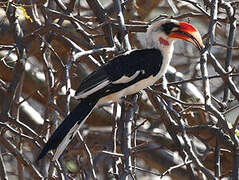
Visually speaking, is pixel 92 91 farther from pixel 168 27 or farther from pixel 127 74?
pixel 168 27

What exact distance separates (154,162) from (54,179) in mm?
1818

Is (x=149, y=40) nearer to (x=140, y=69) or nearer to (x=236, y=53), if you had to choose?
(x=140, y=69)

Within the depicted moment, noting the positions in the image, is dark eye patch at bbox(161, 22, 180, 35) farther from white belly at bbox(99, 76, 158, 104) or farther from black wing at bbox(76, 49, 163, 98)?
white belly at bbox(99, 76, 158, 104)

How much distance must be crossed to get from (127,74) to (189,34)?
0.36m

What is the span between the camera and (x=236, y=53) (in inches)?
219

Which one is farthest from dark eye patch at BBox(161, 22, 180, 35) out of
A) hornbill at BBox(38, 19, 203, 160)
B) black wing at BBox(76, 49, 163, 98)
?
black wing at BBox(76, 49, 163, 98)

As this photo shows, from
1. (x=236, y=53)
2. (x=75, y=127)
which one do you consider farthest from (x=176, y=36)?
(x=236, y=53)

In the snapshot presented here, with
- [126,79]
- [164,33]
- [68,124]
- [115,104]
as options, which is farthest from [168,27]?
[68,124]

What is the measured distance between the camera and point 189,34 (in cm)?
296

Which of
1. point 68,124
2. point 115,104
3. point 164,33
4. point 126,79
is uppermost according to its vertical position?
point 164,33

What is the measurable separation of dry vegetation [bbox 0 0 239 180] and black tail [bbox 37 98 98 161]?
69 millimetres

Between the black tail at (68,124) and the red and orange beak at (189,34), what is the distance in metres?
0.54

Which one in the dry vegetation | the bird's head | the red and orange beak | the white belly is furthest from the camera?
the bird's head

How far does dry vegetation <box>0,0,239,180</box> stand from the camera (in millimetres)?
2541
